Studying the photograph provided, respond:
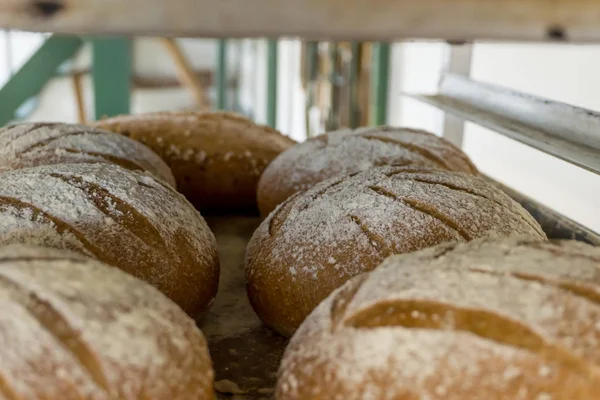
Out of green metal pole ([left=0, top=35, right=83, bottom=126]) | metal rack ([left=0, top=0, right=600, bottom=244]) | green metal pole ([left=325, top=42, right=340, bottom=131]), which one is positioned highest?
metal rack ([left=0, top=0, right=600, bottom=244])

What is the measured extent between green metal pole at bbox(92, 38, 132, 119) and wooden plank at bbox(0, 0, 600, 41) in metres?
2.08

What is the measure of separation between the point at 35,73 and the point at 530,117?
2.14m

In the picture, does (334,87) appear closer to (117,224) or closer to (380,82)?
(380,82)

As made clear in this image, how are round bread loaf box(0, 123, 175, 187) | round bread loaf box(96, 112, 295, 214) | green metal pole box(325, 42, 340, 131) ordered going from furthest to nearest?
green metal pole box(325, 42, 340, 131) → round bread loaf box(96, 112, 295, 214) → round bread loaf box(0, 123, 175, 187)

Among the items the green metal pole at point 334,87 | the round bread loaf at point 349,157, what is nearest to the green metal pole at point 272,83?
the green metal pole at point 334,87

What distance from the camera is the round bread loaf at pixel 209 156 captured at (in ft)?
6.01

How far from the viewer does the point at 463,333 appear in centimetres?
68

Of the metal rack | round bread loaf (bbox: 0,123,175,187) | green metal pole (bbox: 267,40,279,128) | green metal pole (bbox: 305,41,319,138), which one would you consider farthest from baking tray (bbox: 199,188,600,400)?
green metal pole (bbox: 305,41,319,138)

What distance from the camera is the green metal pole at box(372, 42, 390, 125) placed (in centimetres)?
457

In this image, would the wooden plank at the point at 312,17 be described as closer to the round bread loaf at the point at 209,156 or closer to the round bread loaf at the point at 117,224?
the round bread loaf at the point at 117,224

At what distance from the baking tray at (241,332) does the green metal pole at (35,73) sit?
1454mm

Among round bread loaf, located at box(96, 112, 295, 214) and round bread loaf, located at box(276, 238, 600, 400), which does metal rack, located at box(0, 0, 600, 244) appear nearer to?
round bread loaf, located at box(276, 238, 600, 400)

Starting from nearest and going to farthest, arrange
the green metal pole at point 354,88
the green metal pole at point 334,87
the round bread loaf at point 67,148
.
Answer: the round bread loaf at point 67,148 < the green metal pole at point 354,88 < the green metal pole at point 334,87

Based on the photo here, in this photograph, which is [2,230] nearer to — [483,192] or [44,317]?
[44,317]
